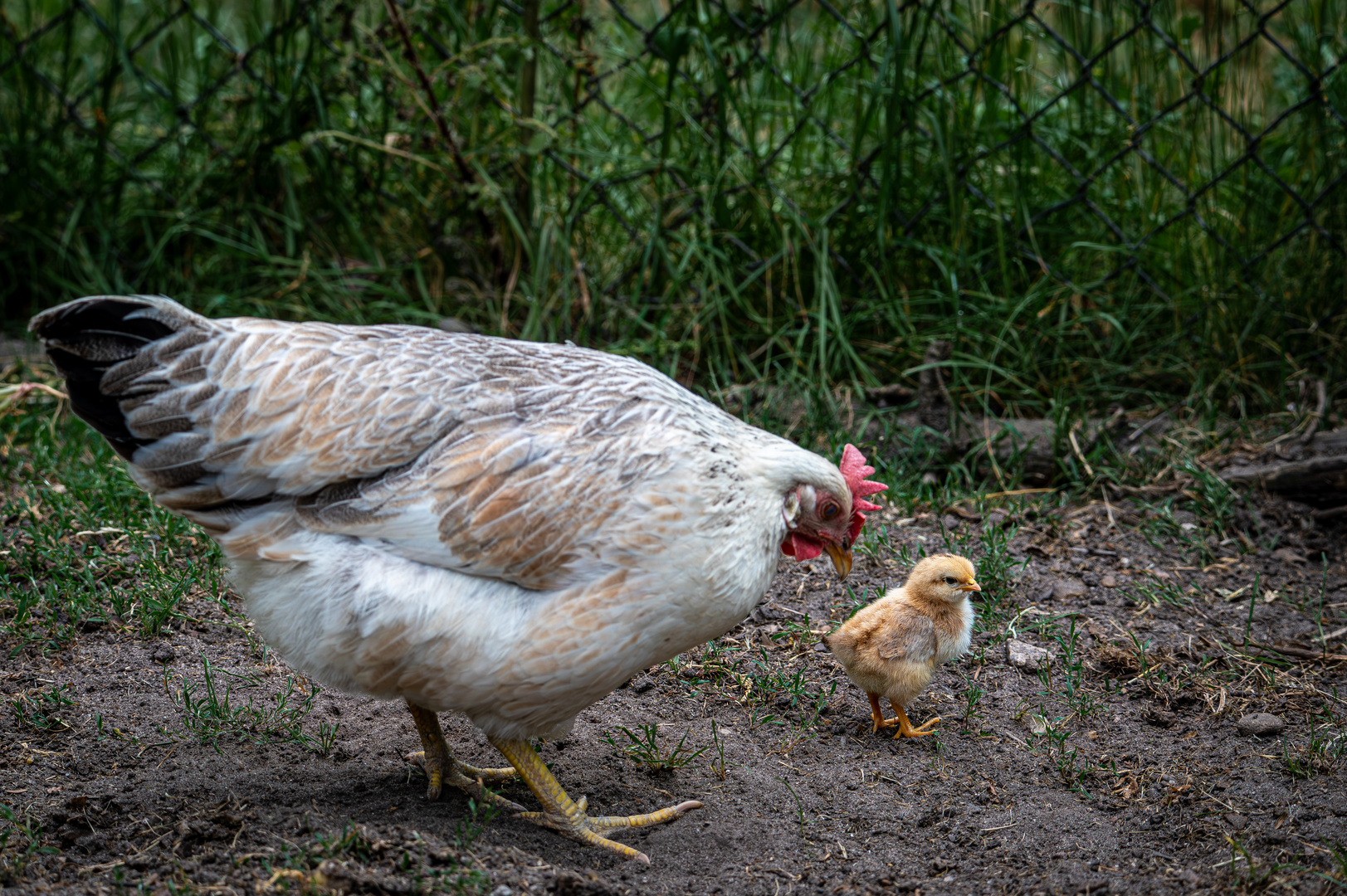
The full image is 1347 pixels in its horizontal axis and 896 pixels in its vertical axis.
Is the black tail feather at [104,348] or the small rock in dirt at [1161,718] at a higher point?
the black tail feather at [104,348]

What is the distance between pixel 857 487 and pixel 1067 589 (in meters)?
1.26

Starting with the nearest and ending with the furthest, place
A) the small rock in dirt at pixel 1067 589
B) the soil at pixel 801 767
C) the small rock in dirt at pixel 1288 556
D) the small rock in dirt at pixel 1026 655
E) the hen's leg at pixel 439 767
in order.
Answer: the soil at pixel 801 767, the hen's leg at pixel 439 767, the small rock in dirt at pixel 1026 655, the small rock in dirt at pixel 1067 589, the small rock in dirt at pixel 1288 556

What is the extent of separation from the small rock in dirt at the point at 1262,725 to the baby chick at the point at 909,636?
777 mm

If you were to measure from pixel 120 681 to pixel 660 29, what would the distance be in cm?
349

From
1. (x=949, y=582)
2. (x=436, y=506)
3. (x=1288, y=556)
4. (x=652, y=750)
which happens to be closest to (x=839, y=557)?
(x=949, y=582)

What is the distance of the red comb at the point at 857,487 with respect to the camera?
113 inches

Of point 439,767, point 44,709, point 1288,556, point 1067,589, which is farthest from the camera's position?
point 1288,556

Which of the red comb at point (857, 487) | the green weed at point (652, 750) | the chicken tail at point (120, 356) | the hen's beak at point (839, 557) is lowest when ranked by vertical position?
the green weed at point (652, 750)

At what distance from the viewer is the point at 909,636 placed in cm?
301

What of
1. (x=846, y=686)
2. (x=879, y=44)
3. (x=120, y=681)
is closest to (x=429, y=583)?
(x=120, y=681)

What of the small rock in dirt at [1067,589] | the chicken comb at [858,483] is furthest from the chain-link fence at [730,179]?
the chicken comb at [858,483]

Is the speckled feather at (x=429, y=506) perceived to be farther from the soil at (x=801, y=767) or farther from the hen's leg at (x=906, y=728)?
the hen's leg at (x=906, y=728)

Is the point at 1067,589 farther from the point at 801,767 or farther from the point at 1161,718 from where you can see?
the point at 801,767

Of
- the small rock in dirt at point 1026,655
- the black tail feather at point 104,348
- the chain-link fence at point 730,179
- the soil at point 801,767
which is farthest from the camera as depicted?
the chain-link fence at point 730,179
